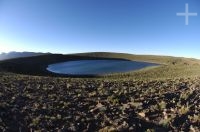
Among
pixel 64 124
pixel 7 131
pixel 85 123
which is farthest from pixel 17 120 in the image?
pixel 85 123

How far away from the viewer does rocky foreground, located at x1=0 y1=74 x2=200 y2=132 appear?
541 inches

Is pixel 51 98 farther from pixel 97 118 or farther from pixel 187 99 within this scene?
pixel 187 99

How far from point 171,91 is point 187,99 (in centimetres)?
295

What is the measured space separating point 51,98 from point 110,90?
5.76 m

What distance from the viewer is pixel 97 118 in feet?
48.8

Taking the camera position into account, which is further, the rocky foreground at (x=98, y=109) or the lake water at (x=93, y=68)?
the lake water at (x=93, y=68)

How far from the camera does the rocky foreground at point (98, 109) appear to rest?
13750mm

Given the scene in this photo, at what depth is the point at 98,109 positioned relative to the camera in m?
16.6

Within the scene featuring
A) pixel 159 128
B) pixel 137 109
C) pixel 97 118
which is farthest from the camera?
pixel 137 109

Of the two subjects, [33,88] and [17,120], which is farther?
[33,88]

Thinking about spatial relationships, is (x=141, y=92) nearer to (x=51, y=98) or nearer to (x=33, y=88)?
(x=51, y=98)

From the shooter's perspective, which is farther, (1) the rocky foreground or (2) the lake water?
(2) the lake water

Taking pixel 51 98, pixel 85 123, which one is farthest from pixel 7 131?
pixel 51 98

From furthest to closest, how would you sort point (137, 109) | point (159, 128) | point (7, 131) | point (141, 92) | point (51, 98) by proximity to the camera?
point (141, 92) < point (51, 98) < point (137, 109) < point (159, 128) < point (7, 131)
